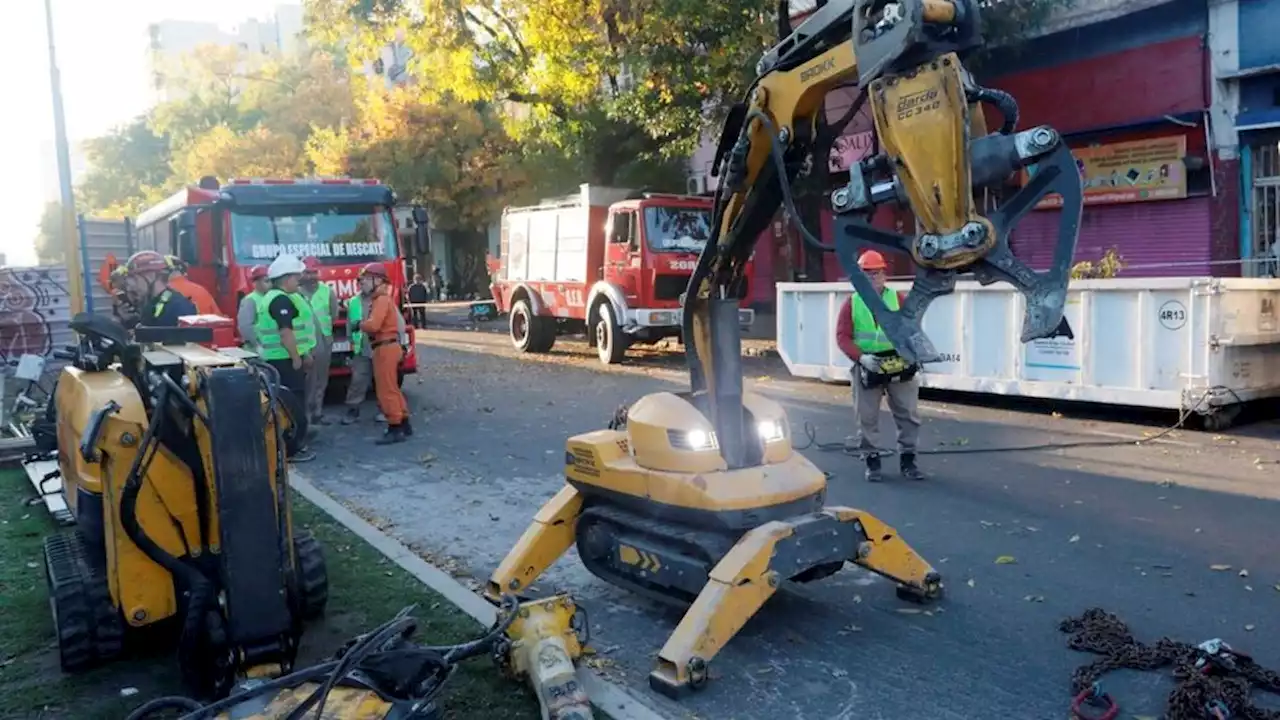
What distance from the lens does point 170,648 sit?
5.21 metres

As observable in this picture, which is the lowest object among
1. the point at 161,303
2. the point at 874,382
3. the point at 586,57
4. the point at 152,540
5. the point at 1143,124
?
the point at 152,540

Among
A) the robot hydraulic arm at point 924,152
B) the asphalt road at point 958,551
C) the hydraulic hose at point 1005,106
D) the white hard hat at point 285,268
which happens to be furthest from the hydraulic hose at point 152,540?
the white hard hat at point 285,268

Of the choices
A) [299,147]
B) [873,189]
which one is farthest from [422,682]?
[299,147]

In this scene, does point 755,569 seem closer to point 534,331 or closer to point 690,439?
point 690,439

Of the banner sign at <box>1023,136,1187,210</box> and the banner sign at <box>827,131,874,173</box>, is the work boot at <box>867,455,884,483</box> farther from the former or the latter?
the banner sign at <box>827,131,874,173</box>

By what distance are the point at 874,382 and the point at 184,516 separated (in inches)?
214

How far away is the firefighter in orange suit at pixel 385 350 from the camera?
36.4 ft

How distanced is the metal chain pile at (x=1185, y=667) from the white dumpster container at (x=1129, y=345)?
19.8 ft

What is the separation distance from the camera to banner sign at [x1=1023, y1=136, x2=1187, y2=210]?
16281mm

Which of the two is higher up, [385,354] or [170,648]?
[385,354]

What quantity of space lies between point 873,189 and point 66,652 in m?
4.05

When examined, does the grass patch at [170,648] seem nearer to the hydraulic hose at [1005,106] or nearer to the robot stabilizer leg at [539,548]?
the robot stabilizer leg at [539,548]

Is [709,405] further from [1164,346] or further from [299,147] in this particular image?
[299,147]

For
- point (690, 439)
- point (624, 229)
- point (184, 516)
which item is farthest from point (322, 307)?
point (690, 439)
